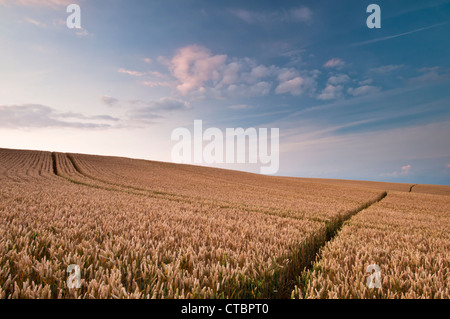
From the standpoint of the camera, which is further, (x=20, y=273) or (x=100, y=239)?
(x=100, y=239)

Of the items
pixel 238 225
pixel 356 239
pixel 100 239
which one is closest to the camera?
pixel 100 239

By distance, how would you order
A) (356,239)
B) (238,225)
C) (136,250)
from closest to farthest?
(136,250) → (356,239) → (238,225)

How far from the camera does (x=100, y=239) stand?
4.29 meters

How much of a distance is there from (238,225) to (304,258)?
227cm

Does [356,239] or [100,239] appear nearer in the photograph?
[100,239]

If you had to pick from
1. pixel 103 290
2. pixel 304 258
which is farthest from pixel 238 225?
pixel 103 290
